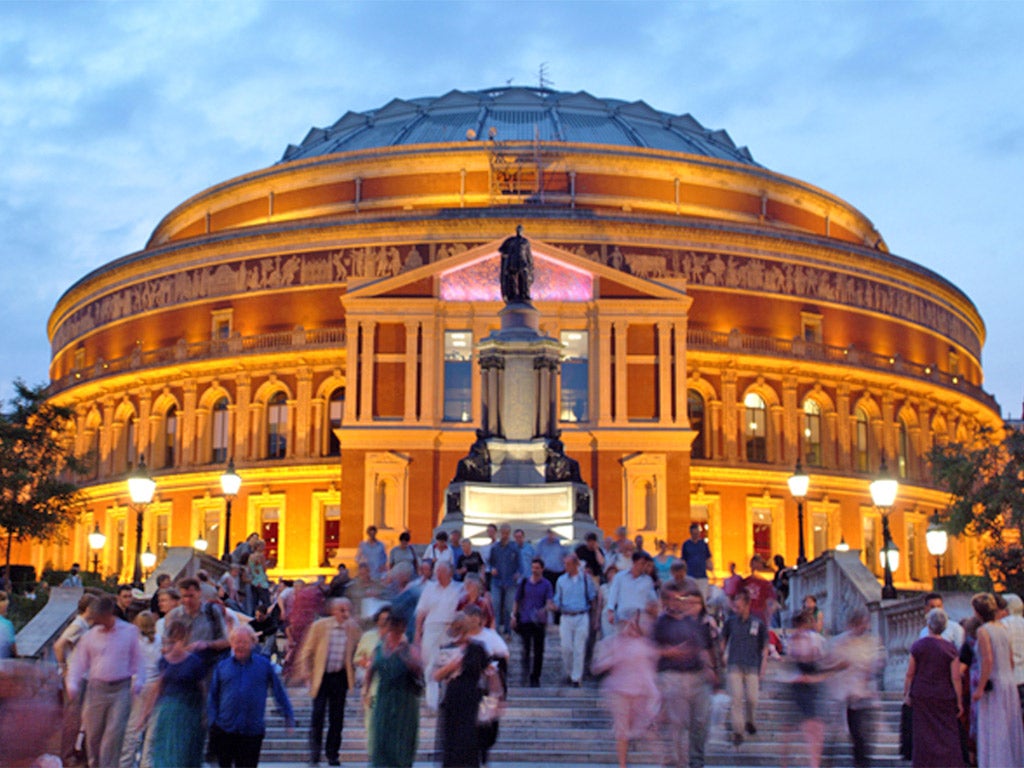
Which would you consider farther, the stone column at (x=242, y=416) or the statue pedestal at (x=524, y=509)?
the stone column at (x=242, y=416)

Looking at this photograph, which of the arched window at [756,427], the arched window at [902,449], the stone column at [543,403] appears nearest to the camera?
the stone column at [543,403]

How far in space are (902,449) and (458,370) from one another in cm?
2262

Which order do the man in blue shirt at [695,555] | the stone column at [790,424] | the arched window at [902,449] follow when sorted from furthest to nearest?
the arched window at [902,449] → the stone column at [790,424] → the man in blue shirt at [695,555]

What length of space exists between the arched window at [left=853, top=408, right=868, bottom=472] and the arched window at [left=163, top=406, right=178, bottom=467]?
29064mm

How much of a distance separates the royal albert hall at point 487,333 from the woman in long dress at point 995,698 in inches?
1385

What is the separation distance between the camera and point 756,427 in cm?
6144

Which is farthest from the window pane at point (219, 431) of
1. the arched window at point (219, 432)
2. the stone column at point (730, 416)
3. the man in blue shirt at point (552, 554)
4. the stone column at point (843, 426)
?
the man in blue shirt at point (552, 554)

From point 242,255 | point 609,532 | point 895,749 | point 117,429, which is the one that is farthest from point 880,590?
point 117,429

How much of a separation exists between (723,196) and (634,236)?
1066 cm

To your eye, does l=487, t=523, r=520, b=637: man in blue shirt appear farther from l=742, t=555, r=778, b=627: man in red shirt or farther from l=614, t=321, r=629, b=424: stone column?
l=614, t=321, r=629, b=424: stone column

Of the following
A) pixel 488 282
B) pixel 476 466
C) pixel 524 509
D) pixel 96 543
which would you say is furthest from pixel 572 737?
pixel 488 282

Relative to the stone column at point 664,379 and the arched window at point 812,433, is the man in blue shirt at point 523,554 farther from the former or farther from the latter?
the arched window at point 812,433

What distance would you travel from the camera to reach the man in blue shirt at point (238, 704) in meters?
13.1

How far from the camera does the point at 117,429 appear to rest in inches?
2616
